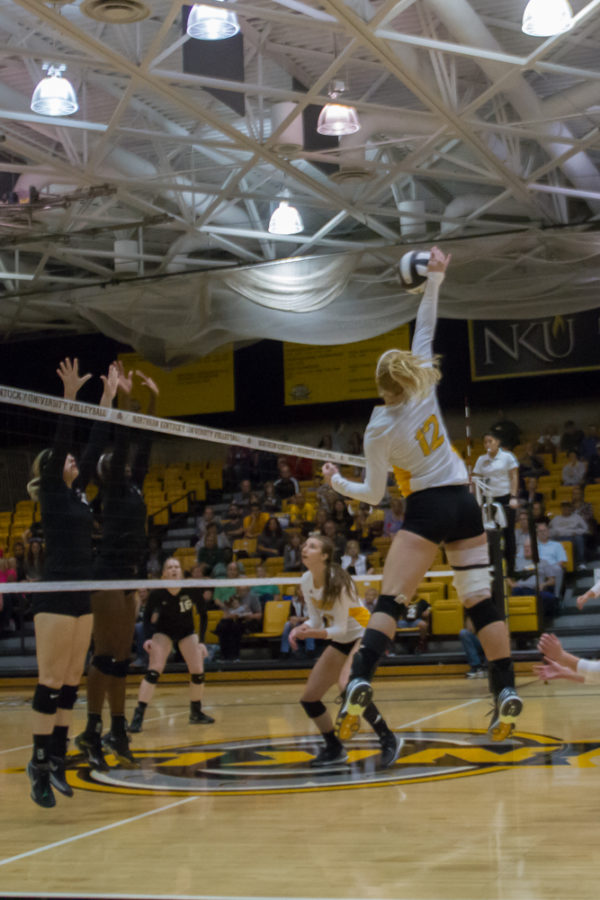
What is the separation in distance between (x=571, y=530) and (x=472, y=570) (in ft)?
32.7

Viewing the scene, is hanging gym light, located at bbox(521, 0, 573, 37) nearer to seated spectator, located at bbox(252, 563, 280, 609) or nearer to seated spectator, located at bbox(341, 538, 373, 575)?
seated spectator, located at bbox(341, 538, 373, 575)

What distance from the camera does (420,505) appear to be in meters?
4.48

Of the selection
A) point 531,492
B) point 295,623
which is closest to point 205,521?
point 295,623

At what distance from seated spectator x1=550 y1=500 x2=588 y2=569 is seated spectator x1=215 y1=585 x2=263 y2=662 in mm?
4174

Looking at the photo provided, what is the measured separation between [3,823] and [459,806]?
1943mm

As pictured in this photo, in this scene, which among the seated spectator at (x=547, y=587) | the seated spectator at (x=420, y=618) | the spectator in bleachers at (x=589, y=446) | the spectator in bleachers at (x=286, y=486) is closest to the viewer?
the spectator in bleachers at (x=286, y=486)

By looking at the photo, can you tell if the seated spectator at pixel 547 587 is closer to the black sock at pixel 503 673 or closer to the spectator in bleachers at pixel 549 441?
the spectator in bleachers at pixel 549 441

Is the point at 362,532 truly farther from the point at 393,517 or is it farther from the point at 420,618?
the point at 420,618

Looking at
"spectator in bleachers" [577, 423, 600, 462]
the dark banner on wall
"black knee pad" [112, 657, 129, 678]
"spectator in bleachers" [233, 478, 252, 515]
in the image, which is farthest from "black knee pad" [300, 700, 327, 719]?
the dark banner on wall

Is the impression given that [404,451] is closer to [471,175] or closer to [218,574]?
[218,574]

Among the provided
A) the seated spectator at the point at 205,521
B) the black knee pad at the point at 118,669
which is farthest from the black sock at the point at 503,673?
the seated spectator at the point at 205,521

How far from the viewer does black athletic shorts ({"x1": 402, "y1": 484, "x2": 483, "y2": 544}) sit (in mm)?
4445

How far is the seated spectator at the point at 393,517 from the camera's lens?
12477 millimetres

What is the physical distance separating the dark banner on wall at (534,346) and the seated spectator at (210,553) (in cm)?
901
